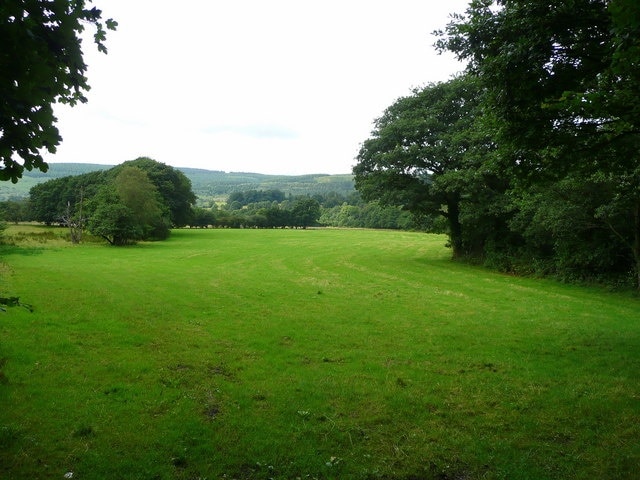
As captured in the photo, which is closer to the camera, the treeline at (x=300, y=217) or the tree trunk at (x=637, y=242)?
the tree trunk at (x=637, y=242)

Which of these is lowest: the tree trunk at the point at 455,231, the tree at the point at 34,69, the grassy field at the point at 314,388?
the grassy field at the point at 314,388

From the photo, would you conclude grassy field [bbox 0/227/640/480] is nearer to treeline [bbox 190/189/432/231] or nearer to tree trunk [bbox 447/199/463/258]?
tree trunk [bbox 447/199/463/258]

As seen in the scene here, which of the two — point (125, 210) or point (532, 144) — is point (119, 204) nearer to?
point (125, 210)

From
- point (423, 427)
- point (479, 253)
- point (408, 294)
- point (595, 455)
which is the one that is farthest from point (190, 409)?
point (479, 253)

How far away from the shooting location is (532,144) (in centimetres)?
938

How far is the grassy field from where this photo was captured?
571cm

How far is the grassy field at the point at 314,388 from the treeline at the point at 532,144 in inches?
191

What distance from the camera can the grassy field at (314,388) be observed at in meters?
5.71

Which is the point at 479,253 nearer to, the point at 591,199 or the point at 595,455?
the point at 591,199

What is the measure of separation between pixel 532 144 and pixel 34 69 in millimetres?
9180

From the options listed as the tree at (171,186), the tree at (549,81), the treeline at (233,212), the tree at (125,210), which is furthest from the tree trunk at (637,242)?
the tree at (171,186)

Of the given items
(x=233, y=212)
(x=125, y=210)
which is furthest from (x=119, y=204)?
(x=233, y=212)

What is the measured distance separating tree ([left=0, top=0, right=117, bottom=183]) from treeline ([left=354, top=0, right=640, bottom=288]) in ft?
20.5

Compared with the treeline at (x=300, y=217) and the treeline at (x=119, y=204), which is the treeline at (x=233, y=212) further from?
the treeline at (x=119, y=204)
